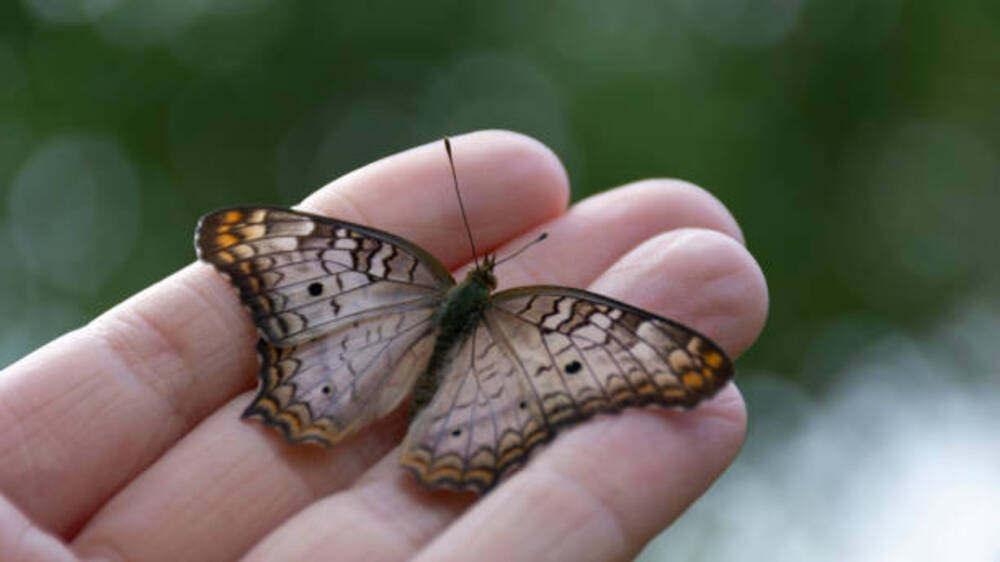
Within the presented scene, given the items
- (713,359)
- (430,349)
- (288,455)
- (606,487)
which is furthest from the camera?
(430,349)

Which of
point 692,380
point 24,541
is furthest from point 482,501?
point 24,541

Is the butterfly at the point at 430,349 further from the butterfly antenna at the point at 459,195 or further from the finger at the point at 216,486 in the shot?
the butterfly antenna at the point at 459,195

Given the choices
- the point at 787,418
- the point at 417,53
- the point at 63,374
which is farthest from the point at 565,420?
the point at 417,53

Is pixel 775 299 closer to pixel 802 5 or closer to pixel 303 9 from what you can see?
pixel 802 5

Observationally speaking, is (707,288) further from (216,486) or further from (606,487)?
(216,486)

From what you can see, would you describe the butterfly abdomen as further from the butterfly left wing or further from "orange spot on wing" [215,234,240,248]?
"orange spot on wing" [215,234,240,248]

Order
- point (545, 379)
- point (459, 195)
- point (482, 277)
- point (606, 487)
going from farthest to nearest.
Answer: point (459, 195) < point (482, 277) < point (545, 379) < point (606, 487)

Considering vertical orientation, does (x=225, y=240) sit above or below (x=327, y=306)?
above

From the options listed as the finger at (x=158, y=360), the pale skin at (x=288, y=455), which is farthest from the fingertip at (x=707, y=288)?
the finger at (x=158, y=360)
